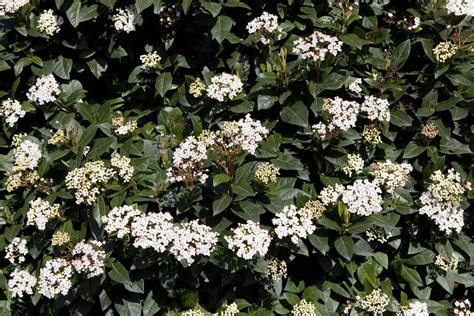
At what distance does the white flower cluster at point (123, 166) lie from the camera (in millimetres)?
4031

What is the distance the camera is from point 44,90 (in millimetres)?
4410

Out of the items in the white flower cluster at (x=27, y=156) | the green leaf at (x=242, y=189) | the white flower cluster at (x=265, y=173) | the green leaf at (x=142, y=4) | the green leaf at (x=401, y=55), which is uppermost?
the green leaf at (x=142, y=4)

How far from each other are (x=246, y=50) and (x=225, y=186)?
1387 millimetres

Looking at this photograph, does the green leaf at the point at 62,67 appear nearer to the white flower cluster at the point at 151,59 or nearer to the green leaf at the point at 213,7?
the white flower cluster at the point at 151,59

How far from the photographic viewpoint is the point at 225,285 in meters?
4.39

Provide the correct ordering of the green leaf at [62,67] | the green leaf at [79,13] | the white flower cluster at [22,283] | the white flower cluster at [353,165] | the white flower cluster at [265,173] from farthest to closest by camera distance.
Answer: the green leaf at [62,67] < the green leaf at [79,13] < the white flower cluster at [353,165] < the white flower cluster at [22,283] < the white flower cluster at [265,173]

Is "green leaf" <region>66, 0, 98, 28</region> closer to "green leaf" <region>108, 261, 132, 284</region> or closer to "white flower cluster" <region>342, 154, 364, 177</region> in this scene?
"green leaf" <region>108, 261, 132, 284</region>

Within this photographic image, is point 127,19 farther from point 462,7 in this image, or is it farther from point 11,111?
point 462,7

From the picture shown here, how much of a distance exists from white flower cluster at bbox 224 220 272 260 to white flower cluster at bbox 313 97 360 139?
3.03 feet

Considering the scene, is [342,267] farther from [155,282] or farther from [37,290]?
[37,290]

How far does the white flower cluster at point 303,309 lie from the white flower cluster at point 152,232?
1.12 m

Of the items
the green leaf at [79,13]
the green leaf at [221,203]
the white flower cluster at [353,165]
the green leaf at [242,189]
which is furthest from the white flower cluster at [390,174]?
the green leaf at [79,13]

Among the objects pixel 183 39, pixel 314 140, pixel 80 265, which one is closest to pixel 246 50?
pixel 183 39

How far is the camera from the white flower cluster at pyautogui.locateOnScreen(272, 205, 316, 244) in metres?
3.90
